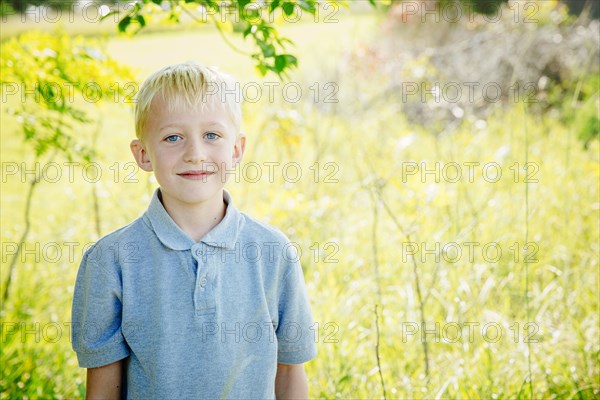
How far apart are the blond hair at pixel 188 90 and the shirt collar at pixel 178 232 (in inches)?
8.5

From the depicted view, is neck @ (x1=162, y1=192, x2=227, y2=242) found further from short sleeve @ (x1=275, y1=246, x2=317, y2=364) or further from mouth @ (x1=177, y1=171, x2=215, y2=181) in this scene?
short sleeve @ (x1=275, y1=246, x2=317, y2=364)

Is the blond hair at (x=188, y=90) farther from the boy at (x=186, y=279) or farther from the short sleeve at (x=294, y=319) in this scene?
the short sleeve at (x=294, y=319)

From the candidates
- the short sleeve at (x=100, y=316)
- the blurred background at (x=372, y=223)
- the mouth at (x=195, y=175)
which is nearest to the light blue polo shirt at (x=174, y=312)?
the short sleeve at (x=100, y=316)

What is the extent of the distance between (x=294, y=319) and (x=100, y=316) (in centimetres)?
49

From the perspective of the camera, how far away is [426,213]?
3.46 metres

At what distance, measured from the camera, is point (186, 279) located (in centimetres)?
152

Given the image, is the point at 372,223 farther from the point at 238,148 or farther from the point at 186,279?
the point at 186,279

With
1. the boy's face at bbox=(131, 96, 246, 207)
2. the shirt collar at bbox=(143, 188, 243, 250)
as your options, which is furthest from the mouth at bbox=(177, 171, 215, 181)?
the shirt collar at bbox=(143, 188, 243, 250)

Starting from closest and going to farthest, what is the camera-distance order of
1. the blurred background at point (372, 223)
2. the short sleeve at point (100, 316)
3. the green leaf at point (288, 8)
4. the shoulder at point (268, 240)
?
the short sleeve at point (100, 316)
the shoulder at point (268, 240)
the green leaf at point (288, 8)
the blurred background at point (372, 223)

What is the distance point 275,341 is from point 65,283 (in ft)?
6.53

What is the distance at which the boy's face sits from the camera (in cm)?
154

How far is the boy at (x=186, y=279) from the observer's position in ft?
4.93

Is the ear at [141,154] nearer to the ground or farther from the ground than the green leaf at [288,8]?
nearer to the ground

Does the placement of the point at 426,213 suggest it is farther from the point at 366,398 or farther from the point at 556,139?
the point at 556,139
